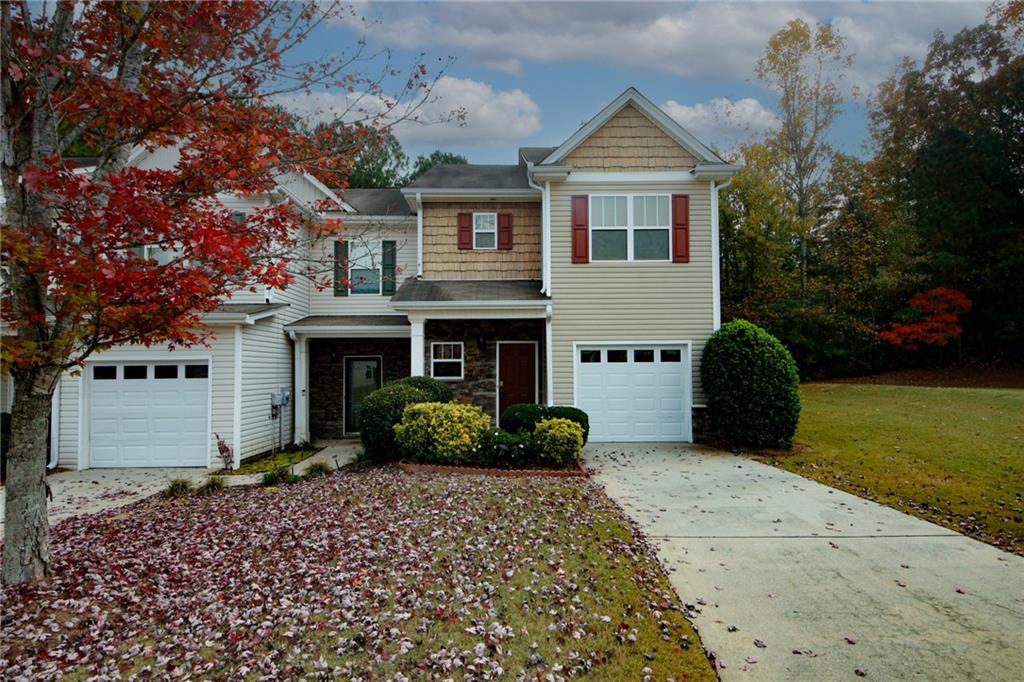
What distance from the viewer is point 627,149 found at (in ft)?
40.4

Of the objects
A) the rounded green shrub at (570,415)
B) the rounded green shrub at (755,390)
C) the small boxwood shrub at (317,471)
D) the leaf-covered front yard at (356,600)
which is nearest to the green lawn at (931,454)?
the rounded green shrub at (755,390)

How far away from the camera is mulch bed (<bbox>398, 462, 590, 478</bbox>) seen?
9.00m

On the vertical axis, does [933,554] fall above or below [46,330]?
below

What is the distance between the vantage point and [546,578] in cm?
470

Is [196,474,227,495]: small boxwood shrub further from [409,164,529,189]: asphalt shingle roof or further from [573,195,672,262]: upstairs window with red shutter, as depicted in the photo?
[573,195,672,262]: upstairs window with red shutter

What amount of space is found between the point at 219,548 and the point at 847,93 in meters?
26.5

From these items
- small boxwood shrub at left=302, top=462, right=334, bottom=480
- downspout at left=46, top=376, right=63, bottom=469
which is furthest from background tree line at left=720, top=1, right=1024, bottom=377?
downspout at left=46, top=376, right=63, bottom=469

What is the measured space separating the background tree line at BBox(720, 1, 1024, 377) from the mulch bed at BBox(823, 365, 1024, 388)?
1.10 metres

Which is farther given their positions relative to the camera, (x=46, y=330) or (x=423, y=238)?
(x=423, y=238)

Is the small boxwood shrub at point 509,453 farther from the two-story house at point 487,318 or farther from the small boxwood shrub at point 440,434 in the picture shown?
the two-story house at point 487,318

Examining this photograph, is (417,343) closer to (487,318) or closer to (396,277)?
(487,318)

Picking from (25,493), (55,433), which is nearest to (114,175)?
(25,493)

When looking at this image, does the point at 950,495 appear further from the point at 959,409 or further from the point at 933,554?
the point at 959,409

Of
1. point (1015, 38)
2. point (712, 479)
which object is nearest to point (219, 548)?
point (712, 479)
